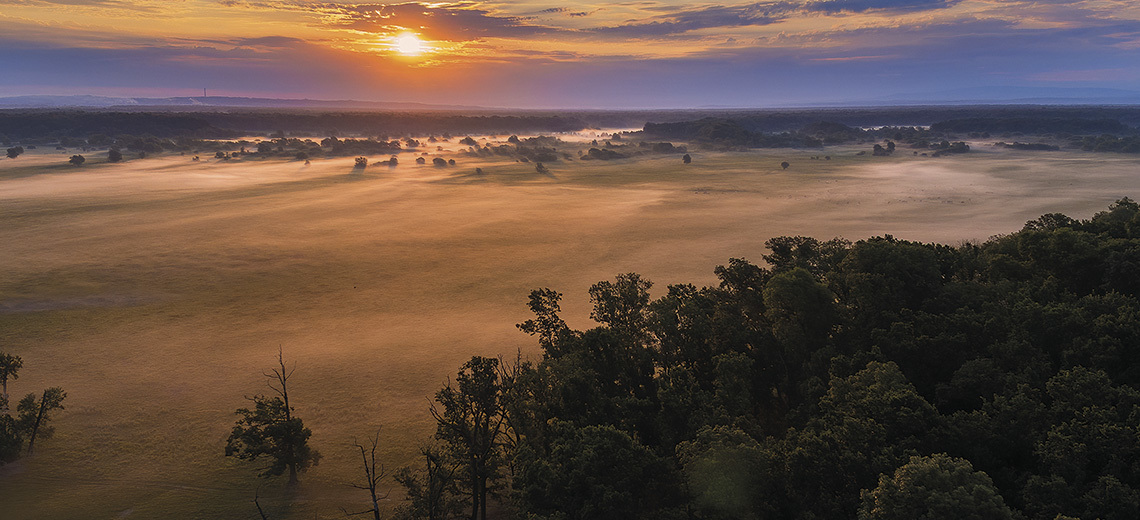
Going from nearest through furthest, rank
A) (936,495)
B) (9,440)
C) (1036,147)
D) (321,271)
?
(936,495) → (9,440) → (321,271) → (1036,147)

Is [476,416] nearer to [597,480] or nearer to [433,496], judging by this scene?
[433,496]

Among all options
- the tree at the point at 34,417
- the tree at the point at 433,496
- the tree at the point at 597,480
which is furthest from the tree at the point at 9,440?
the tree at the point at 597,480

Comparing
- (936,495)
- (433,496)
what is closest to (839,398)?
(936,495)

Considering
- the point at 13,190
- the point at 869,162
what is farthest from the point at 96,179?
the point at 869,162

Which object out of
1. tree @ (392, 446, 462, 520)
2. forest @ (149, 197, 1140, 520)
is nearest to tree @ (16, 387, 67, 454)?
forest @ (149, 197, 1140, 520)

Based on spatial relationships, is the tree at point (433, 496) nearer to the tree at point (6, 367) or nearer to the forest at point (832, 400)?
the forest at point (832, 400)

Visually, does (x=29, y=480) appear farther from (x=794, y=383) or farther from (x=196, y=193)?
(x=196, y=193)
